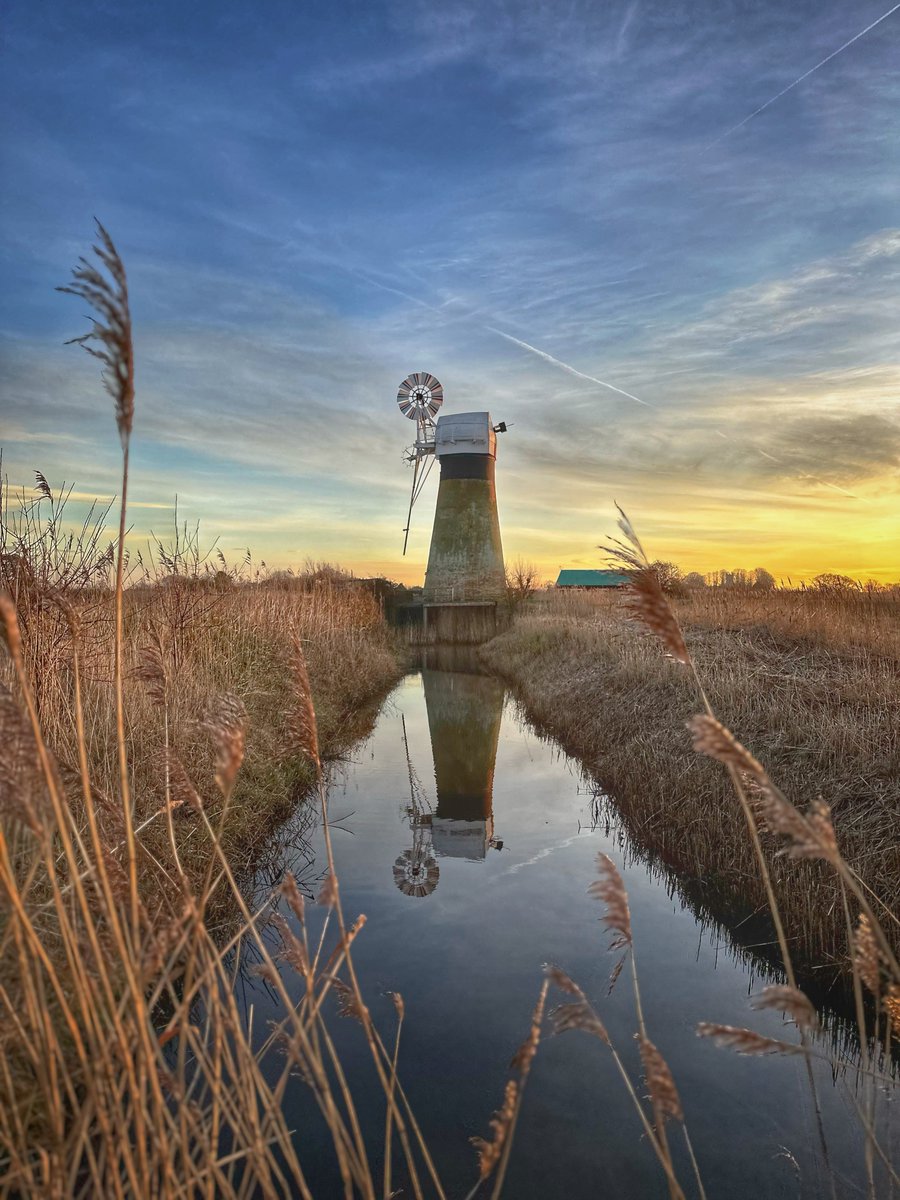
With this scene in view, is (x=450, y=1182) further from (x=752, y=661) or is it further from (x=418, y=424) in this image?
(x=418, y=424)

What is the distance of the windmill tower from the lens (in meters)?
28.0

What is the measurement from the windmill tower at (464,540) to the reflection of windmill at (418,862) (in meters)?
19.7

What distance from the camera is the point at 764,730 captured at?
6750 millimetres

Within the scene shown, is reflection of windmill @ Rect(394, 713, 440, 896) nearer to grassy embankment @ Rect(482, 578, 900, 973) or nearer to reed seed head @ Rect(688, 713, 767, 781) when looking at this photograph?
grassy embankment @ Rect(482, 578, 900, 973)

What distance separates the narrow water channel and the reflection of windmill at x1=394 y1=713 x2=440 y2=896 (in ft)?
0.07

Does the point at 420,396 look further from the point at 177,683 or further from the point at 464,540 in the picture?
the point at 177,683

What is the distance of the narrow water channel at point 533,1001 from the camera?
3074 mm

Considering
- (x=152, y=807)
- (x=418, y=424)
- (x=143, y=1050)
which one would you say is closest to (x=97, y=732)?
(x=152, y=807)

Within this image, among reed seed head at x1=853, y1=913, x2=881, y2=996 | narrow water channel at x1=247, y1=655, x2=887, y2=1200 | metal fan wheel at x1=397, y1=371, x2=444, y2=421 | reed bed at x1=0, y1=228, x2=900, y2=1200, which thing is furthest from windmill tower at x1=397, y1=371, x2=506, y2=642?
reed seed head at x1=853, y1=913, x2=881, y2=996

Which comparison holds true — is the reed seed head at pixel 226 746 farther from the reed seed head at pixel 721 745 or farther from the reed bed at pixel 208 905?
the reed seed head at pixel 721 745

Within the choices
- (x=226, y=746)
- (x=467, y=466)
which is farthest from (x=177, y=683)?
(x=467, y=466)

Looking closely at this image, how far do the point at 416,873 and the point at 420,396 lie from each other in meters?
29.5

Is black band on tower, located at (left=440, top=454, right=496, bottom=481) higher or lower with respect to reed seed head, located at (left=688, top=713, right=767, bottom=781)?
higher

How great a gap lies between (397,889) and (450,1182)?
2.96m
